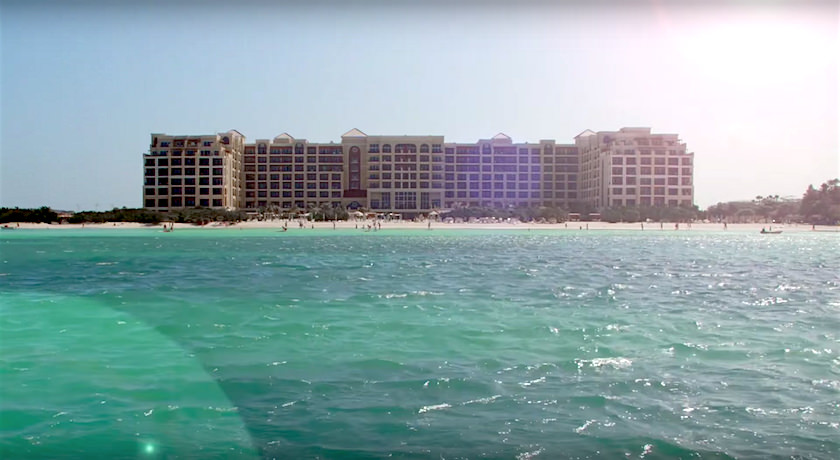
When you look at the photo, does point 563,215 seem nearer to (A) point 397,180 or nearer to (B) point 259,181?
(A) point 397,180

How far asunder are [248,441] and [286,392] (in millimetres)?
1647

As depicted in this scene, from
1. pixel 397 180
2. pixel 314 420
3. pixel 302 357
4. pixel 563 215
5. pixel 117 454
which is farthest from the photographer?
pixel 397 180

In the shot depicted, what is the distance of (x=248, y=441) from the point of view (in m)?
6.50

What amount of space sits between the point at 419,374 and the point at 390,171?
11599 centimetres

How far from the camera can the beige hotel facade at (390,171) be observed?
116312 mm

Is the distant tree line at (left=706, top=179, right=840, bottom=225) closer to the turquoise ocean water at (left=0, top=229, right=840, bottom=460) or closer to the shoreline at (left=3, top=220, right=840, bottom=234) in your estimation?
the shoreline at (left=3, top=220, right=840, bottom=234)

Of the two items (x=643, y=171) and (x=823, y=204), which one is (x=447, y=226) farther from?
(x=823, y=204)

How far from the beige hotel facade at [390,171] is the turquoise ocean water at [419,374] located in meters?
102

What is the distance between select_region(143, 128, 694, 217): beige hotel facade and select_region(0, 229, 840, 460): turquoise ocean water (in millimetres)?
101993

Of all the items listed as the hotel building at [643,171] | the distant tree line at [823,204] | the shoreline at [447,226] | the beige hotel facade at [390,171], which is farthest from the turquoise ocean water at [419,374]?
the beige hotel facade at [390,171]

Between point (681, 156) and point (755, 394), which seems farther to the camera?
point (681, 156)

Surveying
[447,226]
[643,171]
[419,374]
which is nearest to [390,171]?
[447,226]

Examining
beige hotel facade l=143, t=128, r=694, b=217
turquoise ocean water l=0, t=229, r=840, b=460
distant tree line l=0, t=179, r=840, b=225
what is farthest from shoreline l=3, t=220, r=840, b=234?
turquoise ocean water l=0, t=229, r=840, b=460

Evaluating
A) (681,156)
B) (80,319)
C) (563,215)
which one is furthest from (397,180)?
(80,319)
